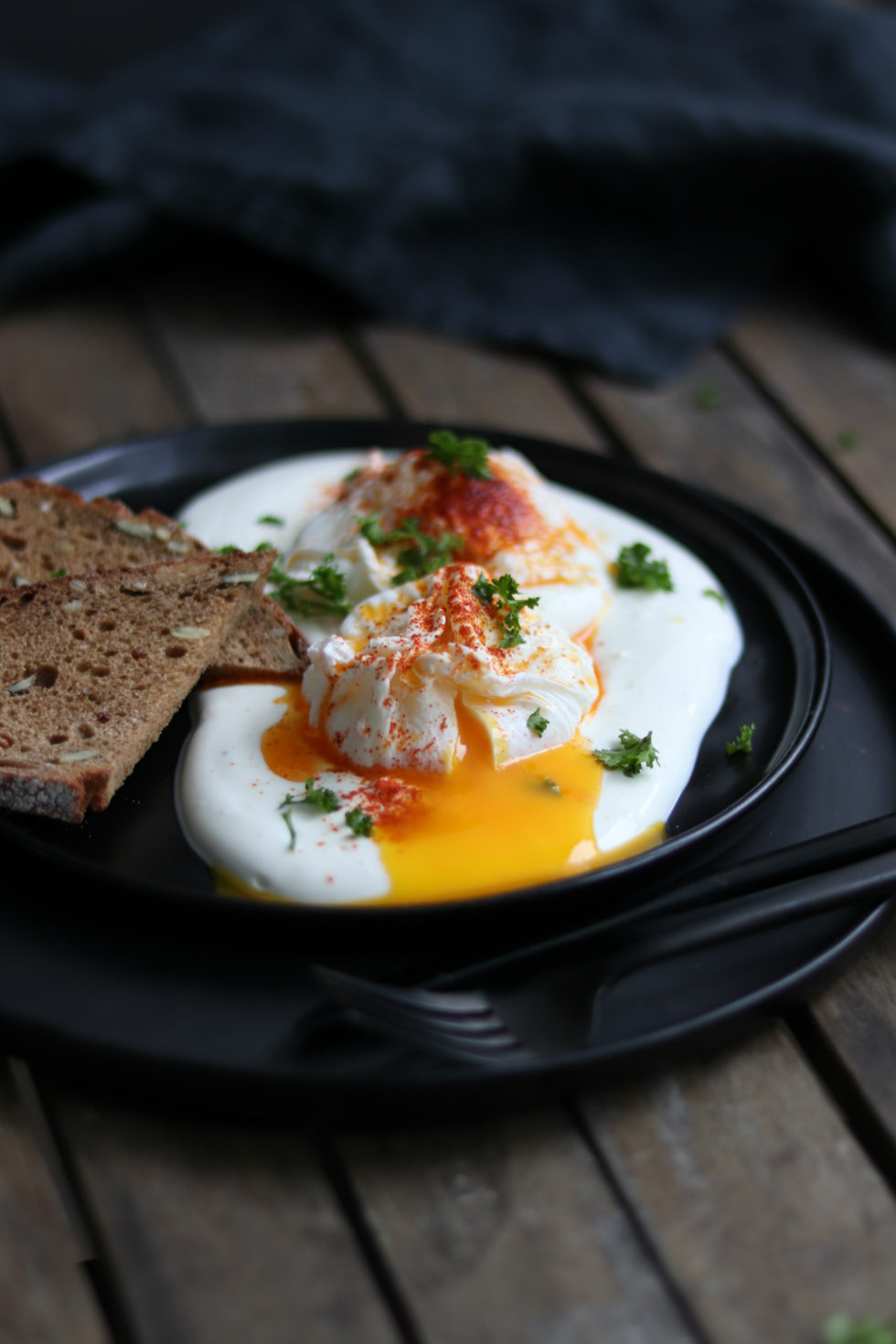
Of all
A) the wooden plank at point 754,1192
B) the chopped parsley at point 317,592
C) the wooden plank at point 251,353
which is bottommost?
the wooden plank at point 754,1192

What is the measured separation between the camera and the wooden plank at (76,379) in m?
4.29

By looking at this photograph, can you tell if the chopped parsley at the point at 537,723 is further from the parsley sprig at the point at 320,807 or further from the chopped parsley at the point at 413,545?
the chopped parsley at the point at 413,545

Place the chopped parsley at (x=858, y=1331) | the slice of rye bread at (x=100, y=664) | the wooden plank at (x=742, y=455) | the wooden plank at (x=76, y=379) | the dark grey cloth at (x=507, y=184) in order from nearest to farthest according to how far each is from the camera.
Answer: the chopped parsley at (x=858, y=1331)
the slice of rye bread at (x=100, y=664)
the wooden plank at (x=742, y=455)
the wooden plank at (x=76, y=379)
the dark grey cloth at (x=507, y=184)

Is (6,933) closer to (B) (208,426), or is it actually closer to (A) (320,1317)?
(A) (320,1317)

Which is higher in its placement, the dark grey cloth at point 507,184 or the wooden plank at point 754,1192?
the dark grey cloth at point 507,184

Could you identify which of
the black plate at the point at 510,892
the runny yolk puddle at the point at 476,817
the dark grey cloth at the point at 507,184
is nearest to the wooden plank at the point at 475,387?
the dark grey cloth at the point at 507,184

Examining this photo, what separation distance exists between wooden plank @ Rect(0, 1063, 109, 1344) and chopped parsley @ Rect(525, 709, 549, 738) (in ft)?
3.91

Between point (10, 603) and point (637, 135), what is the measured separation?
3.24 metres

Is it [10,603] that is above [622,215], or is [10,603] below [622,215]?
below

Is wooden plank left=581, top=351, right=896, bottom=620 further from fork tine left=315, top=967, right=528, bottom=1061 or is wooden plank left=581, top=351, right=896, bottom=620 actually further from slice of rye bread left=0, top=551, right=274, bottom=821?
fork tine left=315, top=967, right=528, bottom=1061

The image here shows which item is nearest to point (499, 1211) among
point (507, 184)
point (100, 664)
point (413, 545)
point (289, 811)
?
point (289, 811)

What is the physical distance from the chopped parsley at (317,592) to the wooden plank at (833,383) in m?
2.01

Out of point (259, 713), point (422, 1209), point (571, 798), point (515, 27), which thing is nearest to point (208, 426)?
point (259, 713)

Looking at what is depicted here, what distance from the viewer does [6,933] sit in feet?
7.50
